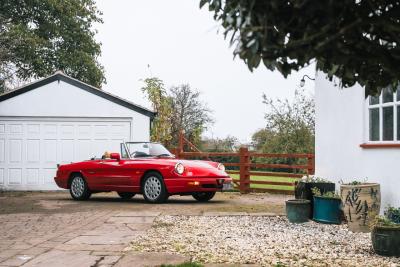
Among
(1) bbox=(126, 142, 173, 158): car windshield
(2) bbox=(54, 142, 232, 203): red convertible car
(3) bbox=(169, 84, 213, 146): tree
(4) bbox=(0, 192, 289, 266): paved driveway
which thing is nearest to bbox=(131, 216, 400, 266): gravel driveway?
(4) bbox=(0, 192, 289, 266): paved driveway

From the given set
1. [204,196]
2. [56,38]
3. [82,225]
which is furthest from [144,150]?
[56,38]

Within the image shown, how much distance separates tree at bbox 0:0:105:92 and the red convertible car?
1330 centimetres

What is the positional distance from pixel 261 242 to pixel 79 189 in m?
6.82

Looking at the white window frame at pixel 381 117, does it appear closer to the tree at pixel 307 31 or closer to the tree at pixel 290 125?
the tree at pixel 307 31

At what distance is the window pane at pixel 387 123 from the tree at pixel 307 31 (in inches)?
192

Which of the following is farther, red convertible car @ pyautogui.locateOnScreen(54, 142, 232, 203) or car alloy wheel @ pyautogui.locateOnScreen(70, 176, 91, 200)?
car alloy wheel @ pyautogui.locateOnScreen(70, 176, 91, 200)

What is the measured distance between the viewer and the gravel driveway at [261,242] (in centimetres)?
549

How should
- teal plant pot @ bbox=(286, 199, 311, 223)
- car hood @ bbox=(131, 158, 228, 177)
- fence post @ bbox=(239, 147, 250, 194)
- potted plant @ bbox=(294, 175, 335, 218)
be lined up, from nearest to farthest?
teal plant pot @ bbox=(286, 199, 311, 223)
potted plant @ bbox=(294, 175, 335, 218)
car hood @ bbox=(131, 158, 228, 177)
fence post @ bbox=(239, 147, 250, 194)

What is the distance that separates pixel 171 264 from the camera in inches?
200

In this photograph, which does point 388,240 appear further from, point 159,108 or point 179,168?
point 159,108

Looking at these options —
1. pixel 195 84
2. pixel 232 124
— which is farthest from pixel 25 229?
pixel 195 84

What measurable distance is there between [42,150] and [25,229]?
7.94 m

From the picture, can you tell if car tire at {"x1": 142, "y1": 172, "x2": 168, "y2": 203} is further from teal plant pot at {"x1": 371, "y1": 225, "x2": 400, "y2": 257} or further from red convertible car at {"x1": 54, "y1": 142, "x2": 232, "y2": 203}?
teal plant pot at {"x1": 371, "y1": 225, "x2": 400, "y2": 257}

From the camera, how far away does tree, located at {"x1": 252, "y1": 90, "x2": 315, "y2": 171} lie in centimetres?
2372
